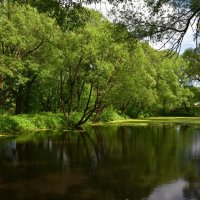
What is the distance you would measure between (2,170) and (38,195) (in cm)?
597

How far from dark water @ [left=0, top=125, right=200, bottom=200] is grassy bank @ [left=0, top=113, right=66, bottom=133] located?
20.2 ft

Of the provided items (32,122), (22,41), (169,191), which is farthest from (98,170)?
(32,122)

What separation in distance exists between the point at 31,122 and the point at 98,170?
23.6 metres

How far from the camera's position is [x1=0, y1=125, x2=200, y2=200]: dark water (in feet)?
54.4

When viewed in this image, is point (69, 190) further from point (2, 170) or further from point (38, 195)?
point (2, 170)

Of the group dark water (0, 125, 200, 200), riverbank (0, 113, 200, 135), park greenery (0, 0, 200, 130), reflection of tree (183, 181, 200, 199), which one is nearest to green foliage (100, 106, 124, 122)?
park greenery (0, 0, 200, 130)

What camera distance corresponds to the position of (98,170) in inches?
853

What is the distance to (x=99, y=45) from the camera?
42969mm

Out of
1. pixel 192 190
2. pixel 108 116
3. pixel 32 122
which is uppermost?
pixel 108 116

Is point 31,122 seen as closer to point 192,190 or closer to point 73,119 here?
point 73,119

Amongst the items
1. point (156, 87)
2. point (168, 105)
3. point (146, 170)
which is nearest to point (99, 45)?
point (146, 170)

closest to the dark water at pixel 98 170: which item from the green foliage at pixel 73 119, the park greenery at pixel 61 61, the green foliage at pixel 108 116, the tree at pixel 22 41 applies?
the park greenery at pixel 61 61

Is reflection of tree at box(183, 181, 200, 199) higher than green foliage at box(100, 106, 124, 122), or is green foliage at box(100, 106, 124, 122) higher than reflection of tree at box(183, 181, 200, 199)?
green foliage at box(100, 106, 124, 122)

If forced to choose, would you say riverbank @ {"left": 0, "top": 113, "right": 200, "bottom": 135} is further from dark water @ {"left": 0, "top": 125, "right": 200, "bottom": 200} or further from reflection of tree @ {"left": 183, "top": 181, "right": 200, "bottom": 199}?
reflection of tree @ {"left": 183, "top": 181, "right": 200, "bottom": 199}
